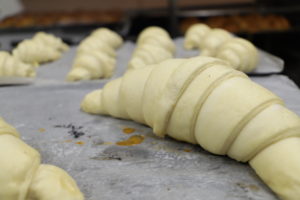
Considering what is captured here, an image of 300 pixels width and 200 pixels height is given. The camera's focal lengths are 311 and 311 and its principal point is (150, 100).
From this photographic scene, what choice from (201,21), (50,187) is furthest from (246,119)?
(201,21)

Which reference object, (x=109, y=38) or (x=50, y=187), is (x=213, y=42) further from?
(x=50, y=187)

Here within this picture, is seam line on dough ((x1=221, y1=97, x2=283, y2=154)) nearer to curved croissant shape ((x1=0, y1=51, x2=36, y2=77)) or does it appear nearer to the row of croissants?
the row of croissants

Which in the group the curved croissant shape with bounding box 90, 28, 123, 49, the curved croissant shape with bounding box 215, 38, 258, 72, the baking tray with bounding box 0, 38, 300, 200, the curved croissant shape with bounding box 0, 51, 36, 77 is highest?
the curved croissant shape with bounding box 215, 38, 258, 72

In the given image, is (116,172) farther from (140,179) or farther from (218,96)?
(218,96)

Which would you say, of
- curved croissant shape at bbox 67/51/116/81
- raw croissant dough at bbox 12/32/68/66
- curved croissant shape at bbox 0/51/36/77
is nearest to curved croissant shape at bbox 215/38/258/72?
curved croissant shape at bbox 67/51/116/81

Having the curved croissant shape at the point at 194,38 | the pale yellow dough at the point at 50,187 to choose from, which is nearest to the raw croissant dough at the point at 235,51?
the curved croissant shape at the point at 194,38

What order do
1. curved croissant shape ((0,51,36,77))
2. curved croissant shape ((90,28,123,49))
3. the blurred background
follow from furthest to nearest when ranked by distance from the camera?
1. the blurred background
2. curved croissant shape ((90,28,123,49))
3. curved croissant shape ((0,51,36,77))
